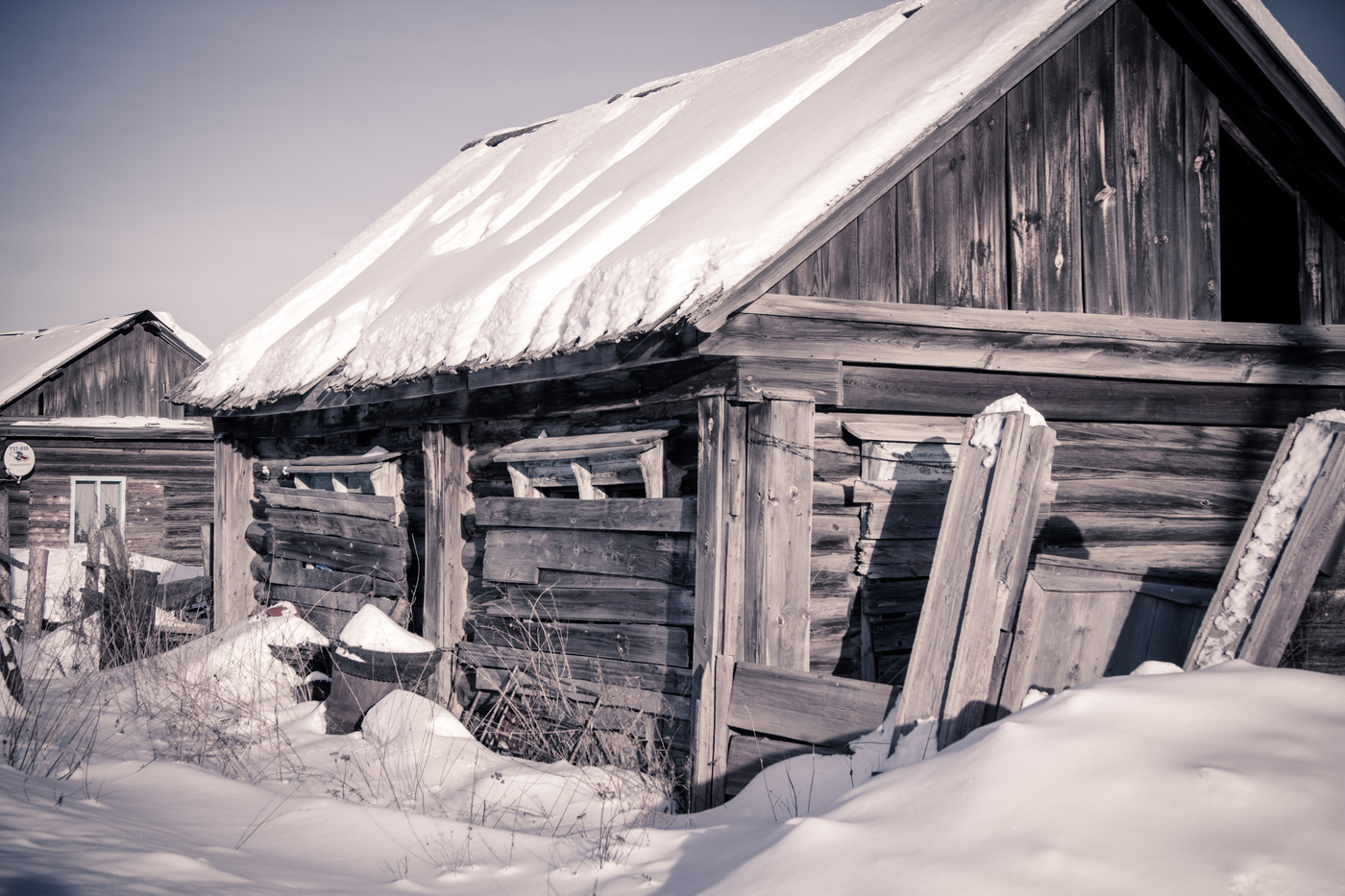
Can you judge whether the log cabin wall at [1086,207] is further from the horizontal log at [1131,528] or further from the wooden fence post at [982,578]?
the wooden fence post at [982,578]

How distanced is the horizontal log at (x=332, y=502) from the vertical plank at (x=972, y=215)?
15.3 feet

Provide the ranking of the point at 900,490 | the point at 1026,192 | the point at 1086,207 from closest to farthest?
1. the point at 900,490
2. the point at 1026,192
3. the point at 1086,207

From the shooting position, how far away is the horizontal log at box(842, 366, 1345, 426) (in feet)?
15.9

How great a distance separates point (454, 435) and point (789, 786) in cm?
394

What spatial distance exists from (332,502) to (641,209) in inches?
157

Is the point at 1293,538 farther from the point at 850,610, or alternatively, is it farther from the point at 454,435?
the point at 454,435

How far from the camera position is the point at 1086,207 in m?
5.21

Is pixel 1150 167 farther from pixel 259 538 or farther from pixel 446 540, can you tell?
pixel 259 538

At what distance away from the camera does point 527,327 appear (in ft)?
17.4

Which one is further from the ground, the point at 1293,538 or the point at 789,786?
the point at 1293,538

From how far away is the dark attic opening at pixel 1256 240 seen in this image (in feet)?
18.6

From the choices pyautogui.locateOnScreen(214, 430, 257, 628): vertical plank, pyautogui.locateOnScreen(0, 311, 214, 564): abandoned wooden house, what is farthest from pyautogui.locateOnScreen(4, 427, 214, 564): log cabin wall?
pyautogui.locateOnScreen(214, 430, 257, 628): vertical plank

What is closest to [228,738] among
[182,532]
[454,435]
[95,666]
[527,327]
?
[454,435]

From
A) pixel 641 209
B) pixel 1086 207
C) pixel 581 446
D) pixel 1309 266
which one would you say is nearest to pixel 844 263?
pixel 1086 207
